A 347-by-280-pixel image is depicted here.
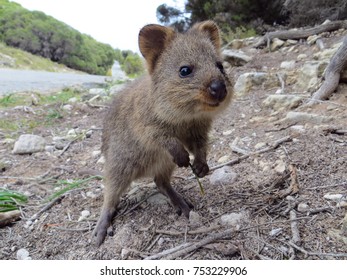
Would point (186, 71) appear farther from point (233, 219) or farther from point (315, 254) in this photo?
point (315, 254)

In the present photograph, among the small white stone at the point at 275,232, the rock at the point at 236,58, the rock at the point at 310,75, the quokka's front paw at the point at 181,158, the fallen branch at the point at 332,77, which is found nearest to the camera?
the small white stone at the point at 275,232

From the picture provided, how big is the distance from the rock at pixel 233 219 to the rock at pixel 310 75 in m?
3.29

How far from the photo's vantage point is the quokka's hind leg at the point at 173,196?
299cm

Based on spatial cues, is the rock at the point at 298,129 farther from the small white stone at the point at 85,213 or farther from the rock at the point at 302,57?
the rock at the point at 302,57

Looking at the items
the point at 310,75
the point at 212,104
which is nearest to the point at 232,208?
the point at 212,104

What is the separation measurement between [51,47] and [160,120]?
22.5 m

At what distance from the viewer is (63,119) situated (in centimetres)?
724

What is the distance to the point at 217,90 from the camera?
2.51 m

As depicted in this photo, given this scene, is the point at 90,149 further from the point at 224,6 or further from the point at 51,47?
the point at 51,47

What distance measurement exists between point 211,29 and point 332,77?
8.13ft

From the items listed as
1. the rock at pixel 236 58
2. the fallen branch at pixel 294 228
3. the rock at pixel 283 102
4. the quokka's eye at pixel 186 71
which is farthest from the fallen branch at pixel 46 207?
the rock at pixel 236 58

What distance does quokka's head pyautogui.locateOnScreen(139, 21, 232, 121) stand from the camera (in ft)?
8.49

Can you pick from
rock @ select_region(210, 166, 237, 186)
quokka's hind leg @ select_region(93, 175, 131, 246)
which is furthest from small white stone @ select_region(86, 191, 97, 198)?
rock @ select_region(210, 166, 237, 186)

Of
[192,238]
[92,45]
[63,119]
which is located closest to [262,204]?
[192,238]
